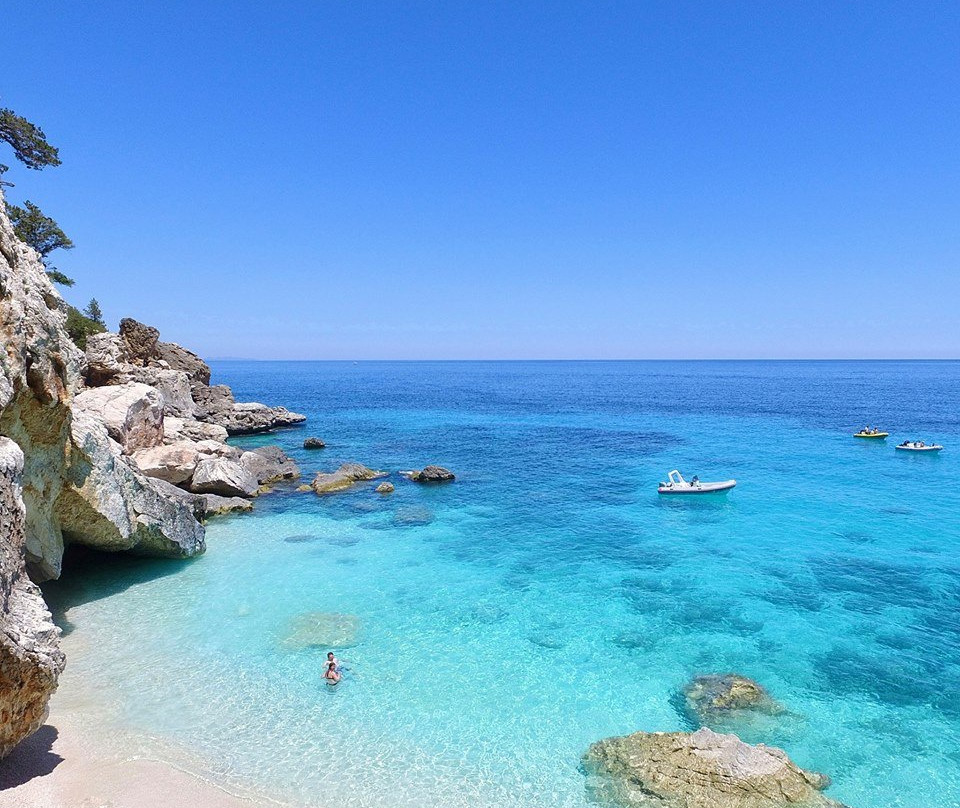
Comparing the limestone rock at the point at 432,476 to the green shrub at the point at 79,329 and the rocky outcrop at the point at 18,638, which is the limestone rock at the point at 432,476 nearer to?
the rocky outcrop at the point at 18,638

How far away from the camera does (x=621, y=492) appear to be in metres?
40.6

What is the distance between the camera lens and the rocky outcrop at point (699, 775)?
11930mm

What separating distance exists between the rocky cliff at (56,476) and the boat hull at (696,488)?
90.7 feet

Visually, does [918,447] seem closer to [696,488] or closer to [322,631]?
[696,488]

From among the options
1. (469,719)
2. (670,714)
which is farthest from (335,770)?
(670,714)

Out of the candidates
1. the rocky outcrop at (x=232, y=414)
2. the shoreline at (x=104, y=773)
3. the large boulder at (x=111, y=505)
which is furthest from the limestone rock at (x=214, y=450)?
the rocky outcrop at (x=232, y=414)

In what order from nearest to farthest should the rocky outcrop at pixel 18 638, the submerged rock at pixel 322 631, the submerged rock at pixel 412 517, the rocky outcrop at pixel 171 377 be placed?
the rocky outcrop at pixel 18 638
the submerged rock at pixel 322 631
the submerged rock at pixel 412 517
the rocky outcrop at pixel 171 377

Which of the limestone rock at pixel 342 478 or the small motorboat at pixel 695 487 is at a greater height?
the small motorboat at pixel 695 487

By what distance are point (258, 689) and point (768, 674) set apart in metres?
15.3

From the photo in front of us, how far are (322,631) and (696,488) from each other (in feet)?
91.2

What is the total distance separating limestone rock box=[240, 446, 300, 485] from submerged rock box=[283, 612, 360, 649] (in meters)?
21.2

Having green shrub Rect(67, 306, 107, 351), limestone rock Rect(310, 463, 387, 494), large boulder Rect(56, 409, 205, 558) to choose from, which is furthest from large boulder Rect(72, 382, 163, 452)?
green shrub Rect(67, 306, 107, 351)

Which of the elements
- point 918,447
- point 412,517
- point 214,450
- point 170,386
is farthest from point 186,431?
point 918,447

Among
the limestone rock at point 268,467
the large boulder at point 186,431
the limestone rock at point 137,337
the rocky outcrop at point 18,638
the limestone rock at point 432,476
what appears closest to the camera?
the rocky outcrop at point 18,638
